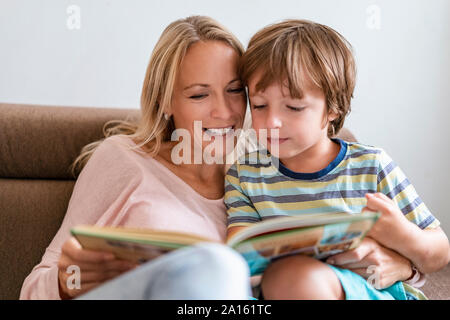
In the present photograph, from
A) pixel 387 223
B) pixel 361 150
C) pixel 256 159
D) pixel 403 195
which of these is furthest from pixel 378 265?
pixel 256 159

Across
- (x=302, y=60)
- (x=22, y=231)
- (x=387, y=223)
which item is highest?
(x=302, y=60)

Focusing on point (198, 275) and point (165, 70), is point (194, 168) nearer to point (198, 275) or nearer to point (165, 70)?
point (165, 70)

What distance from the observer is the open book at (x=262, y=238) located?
0.92 metres

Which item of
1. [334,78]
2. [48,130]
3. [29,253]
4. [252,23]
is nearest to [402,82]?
[252,23]

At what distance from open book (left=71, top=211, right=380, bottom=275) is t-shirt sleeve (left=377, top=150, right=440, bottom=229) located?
1.02ft

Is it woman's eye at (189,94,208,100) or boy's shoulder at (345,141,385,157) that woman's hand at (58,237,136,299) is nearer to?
woman's eye at (189,94,208,100)

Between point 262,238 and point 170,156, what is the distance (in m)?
0.67

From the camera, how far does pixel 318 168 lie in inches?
57.6

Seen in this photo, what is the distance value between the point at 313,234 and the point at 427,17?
1667mm

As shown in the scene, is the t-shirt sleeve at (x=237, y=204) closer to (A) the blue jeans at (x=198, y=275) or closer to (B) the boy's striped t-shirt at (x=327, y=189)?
(B) the boy's striped t-shirt at (x=327, y=189)

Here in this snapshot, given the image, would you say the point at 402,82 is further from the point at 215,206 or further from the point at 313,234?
the point at 313,234

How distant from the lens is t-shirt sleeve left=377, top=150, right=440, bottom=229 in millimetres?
1364

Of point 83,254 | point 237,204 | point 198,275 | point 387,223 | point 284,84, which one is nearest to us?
point 198,275

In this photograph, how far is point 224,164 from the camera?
1688mm
